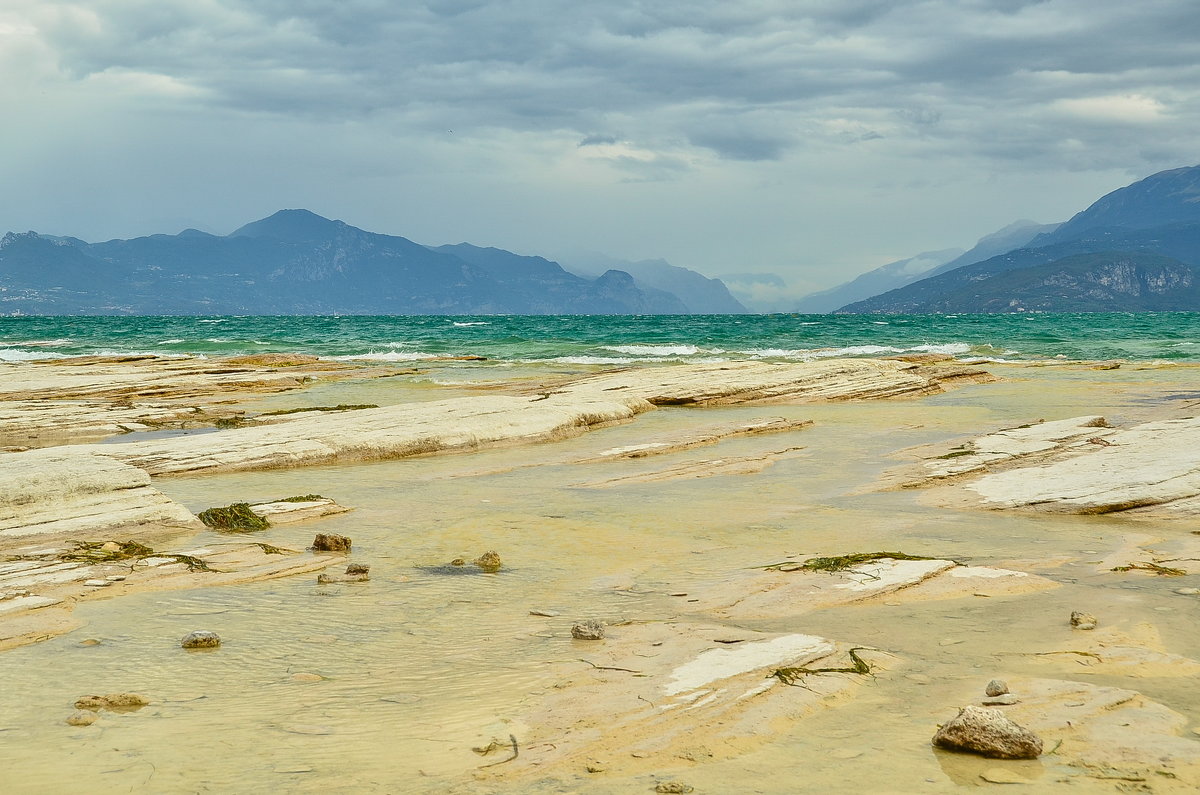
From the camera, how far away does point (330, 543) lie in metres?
9.84

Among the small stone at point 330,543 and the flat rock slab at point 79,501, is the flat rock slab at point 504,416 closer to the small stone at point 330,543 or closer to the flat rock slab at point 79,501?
the flat rock slab at point 79,501

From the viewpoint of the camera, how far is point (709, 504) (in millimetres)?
12734

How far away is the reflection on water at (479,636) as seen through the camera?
4777 mm

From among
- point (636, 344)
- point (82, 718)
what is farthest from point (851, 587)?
point (636, 344)

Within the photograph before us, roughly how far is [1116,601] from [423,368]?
3719 centimetres

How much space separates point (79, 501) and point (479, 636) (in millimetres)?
6753

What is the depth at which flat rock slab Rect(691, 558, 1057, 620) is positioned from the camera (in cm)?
764

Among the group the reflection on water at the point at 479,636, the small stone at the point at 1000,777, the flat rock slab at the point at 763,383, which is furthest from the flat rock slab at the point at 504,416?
the small stone at the point at 1000,777

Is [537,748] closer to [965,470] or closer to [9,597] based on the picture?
[9,597]

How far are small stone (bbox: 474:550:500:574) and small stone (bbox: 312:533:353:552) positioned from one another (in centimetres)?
153

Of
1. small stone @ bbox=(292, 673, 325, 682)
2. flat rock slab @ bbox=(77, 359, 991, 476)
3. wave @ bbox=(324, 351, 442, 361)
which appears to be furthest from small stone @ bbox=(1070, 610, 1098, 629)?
wave @ bbox=(324, 351, 442, 361)

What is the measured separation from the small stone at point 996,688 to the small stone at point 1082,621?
5.53ft

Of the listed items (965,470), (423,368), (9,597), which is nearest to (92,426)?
(9,597)

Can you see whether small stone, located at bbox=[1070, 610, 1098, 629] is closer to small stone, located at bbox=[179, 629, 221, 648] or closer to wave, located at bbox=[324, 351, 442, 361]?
small stone, located at bbox=[179, 629, 221, 648]
